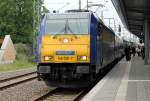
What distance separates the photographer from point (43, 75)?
17625 millimetres

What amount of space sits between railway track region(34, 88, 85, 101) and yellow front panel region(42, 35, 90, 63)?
1194 millimetres

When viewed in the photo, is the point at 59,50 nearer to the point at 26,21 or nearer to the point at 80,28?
the point at 80,28

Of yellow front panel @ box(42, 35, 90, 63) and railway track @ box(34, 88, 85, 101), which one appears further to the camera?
yellow front panel @ box(42, 35, 90, 63)

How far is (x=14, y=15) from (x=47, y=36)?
183 ft

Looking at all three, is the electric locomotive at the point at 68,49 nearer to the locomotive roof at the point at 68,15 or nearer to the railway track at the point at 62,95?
the locomotive roof at the point at 68,15

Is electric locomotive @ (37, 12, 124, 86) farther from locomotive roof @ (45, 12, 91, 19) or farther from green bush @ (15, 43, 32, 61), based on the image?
green bush @ (15, 43, 32, 61)

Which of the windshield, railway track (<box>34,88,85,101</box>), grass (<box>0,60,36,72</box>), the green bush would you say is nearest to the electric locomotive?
the windshield

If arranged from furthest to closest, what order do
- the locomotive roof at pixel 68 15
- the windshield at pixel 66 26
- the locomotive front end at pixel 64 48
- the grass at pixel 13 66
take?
1. the grass at pixel 13 66
2. the locomotive roof at pixel 68 15
3. the windshield at pixel 66 26
4. the locomotive front end at pixel 64 48

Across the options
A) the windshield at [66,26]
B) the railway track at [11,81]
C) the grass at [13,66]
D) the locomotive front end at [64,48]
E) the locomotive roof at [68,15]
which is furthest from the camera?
the grass at [13,66]

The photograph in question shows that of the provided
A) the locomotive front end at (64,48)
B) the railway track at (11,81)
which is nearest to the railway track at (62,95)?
the locomotive front end at (64,48)

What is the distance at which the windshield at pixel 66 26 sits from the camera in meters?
18.2

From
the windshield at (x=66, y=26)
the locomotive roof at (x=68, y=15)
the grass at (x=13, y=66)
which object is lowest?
the grass at (x=13, y=66)

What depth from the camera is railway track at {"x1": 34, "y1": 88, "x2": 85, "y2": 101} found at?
626 inches

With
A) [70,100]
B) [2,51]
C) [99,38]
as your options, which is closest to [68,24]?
[99,38]
